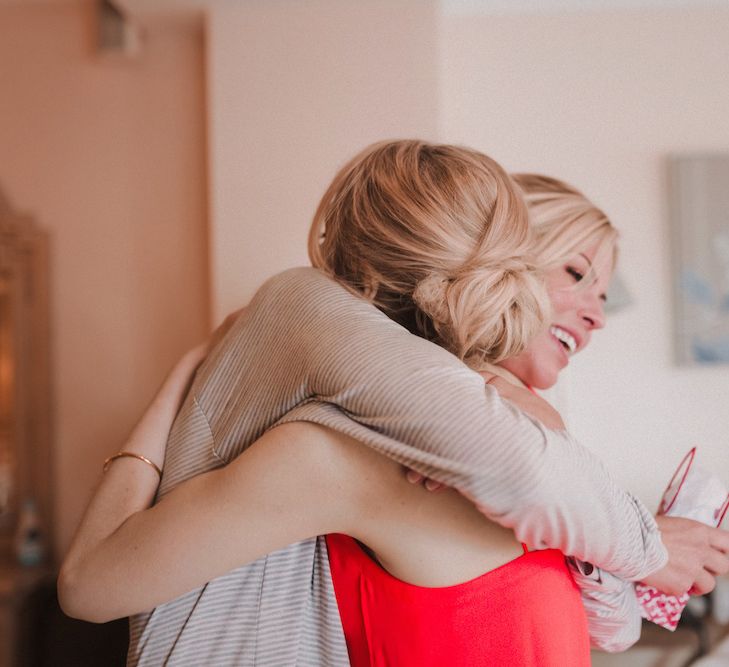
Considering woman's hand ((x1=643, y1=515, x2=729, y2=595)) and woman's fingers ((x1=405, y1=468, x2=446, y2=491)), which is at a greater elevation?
woman's fingers ((x1=405, y1=468, x2=446, y2=491))

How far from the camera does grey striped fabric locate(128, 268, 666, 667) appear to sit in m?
0.61

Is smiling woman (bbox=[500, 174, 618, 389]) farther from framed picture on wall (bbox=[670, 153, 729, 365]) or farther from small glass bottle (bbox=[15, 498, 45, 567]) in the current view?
small glass bottle (bbox=[15, 498, 45, 567])

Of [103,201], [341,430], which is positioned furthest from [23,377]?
[341,430]

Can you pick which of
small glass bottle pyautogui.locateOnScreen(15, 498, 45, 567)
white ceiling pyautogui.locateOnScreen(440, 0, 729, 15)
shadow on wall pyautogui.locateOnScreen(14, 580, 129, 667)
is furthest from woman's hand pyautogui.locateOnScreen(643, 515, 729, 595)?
small glass bottle pyautogui.locateOnScreen(15, 498, 45, 567)

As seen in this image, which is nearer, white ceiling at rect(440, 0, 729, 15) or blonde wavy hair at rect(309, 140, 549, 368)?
blonde wavy hair at rect(309, 140, 549, 368)

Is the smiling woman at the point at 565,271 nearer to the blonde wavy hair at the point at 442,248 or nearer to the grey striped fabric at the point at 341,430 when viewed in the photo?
the blonde wavy hair at the point at 442,248

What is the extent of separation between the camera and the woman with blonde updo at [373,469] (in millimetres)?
631

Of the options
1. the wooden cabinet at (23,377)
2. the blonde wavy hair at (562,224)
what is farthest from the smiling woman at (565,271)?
the wooden cabinet at (23,377)

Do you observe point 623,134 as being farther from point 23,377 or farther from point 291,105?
point 23,377

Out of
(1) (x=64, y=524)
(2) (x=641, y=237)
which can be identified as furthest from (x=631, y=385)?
(1) (x=64, y=524)

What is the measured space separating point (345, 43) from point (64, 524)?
1.92 meters

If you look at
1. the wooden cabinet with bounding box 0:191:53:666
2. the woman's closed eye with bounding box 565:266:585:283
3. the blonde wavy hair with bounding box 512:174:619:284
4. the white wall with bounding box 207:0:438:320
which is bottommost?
the wooden cabinet with bounding box 0:191:53:666

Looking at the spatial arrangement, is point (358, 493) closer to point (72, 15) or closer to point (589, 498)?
point (589, 498)

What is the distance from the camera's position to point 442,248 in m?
0.79
